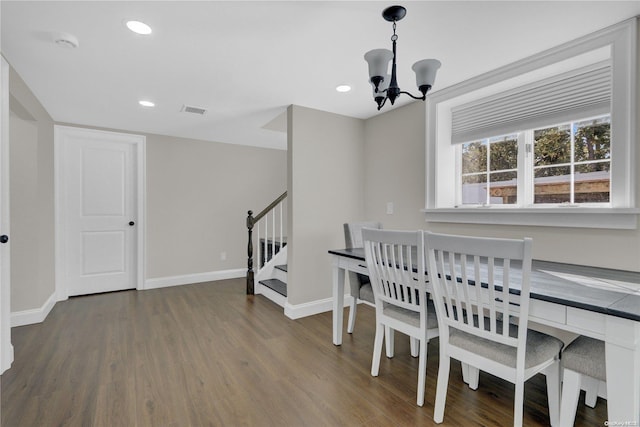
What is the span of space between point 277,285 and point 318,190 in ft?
4.56

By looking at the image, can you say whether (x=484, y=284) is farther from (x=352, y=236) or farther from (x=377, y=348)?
(x=352, y=236)

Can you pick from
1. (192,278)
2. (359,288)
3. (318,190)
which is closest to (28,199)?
(192,278)

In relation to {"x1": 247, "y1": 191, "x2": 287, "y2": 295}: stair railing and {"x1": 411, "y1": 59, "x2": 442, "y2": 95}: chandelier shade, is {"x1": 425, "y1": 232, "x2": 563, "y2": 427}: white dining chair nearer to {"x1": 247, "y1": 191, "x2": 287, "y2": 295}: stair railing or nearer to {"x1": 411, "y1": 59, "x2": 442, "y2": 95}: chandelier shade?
{"x1": 411, "y1": 59, "x2": 442, "y2": 95}: chandelier shade

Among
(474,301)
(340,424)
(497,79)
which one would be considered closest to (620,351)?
(474,301)

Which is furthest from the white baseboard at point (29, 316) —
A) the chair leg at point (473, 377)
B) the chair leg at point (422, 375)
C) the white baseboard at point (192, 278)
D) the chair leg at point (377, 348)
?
the chair leg at point (473, 377)

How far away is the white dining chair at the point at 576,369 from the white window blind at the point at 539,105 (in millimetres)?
1534

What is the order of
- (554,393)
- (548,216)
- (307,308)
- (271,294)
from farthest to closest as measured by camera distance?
(271,294)
(307,308)
(548,216)
(554,393)

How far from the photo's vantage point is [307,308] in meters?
3.27

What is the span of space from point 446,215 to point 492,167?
1.84ft

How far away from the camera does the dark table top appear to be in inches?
45.9

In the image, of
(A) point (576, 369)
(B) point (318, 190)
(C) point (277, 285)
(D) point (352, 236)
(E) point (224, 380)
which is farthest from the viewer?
(C) point (277, 285)

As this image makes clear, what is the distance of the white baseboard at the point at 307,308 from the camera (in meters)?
3.20

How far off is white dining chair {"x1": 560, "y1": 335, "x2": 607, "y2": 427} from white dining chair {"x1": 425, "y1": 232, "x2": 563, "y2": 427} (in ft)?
0.30

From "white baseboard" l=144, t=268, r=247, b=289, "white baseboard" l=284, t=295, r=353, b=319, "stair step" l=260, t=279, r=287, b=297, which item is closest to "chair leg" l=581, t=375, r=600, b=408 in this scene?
"white baseboard" l=284, t=295, r=353, b=319
